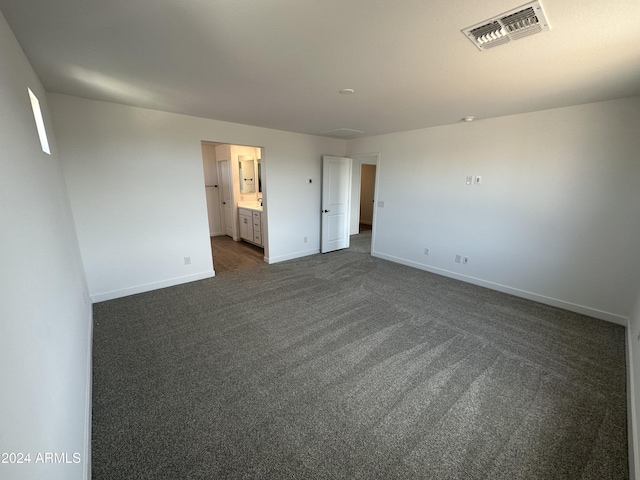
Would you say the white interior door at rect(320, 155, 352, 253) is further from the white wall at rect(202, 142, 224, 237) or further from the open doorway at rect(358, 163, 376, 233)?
the white wall at rect(202, 142, 224, 237)

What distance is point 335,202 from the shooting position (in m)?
5.64

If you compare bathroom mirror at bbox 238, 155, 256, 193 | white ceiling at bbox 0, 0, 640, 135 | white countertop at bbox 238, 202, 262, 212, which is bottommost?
white countertop at bbox 238, 202, 262, 212

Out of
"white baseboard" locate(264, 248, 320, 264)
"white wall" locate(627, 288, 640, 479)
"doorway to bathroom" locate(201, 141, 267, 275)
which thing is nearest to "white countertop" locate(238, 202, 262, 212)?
"doorway to bathroom" locate(201, 141, 267, 275)

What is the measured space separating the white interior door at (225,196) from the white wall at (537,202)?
13.0 feet

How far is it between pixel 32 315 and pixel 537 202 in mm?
4681

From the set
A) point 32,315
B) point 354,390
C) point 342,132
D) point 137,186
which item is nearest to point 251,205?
point 342,132

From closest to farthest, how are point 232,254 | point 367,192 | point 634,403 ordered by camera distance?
point 634,403, point 232,254, point 367,192

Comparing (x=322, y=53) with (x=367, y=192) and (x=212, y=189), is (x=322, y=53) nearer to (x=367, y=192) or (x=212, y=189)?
(x=212, y=189)

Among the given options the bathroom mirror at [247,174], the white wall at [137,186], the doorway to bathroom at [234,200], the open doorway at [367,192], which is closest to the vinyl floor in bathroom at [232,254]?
the doorway to bathroom at [234,200]

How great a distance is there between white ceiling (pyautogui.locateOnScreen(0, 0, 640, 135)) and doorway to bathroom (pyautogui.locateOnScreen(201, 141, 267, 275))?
117 inches

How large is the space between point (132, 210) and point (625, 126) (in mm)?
5797

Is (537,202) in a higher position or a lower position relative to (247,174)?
lower

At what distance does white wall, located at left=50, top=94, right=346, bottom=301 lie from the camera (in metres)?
2.96

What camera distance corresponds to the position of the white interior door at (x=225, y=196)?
6.26m
